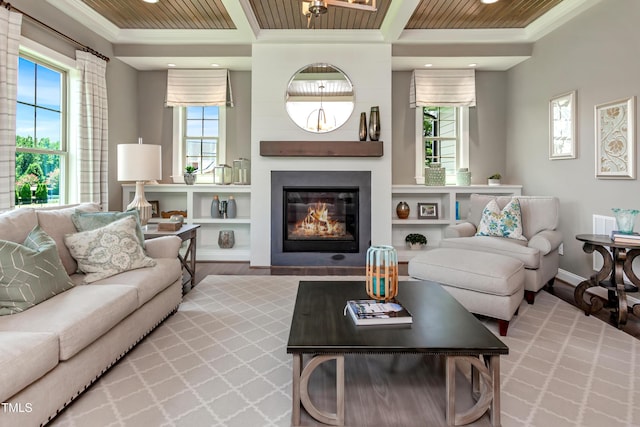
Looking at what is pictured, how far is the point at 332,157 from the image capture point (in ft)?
15.1

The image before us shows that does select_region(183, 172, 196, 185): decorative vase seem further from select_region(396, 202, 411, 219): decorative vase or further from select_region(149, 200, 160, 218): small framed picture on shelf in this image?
select_region(396, 202, 411, 219): decorative vase

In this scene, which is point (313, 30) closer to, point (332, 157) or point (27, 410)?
point (332, 157)

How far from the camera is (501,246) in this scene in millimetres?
3424

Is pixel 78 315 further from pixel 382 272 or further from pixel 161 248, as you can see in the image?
pixel 382 272

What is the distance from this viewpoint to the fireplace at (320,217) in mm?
4613

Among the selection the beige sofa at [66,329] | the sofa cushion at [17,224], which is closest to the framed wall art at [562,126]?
the beige sofa at [66,329]

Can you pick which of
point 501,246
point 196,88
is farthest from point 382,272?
point 196,88

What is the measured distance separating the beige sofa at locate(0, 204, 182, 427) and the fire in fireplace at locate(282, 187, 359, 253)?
2088 millimetres

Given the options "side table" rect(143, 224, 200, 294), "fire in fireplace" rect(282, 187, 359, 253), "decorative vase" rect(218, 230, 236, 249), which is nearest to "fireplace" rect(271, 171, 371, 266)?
"fire in fireplace" rect(282, 187, 359, 253)

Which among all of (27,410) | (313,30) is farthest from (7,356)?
(313,30)

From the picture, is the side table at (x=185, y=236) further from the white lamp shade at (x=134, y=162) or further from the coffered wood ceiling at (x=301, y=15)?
the coffered wood ceiling at (x=301, y=15)

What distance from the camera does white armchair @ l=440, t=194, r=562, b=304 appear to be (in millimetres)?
3184

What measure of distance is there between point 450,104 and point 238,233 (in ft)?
11.6

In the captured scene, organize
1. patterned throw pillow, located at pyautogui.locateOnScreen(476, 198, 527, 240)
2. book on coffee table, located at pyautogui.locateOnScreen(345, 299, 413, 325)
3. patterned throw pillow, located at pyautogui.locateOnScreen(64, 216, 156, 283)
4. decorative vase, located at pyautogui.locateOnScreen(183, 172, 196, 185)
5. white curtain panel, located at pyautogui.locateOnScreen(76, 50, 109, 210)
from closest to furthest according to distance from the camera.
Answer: book on coffee table, located at pyautogui.locateOnScreen(345, 299, 413, 325)
patterned throw pillow, located at pyautogui.locateOnScreen(64, 216, 156, 283)
patterned throw pillow, located at pyautogui.locateOnScreen(476, 198, 527, 240)
white curtain panel, located at pyautogui.locateOnScreen(76, 50, 109, 210)
decorative vase, located at pyautogui.locateOnScreen(183, 172, 196, 185)
